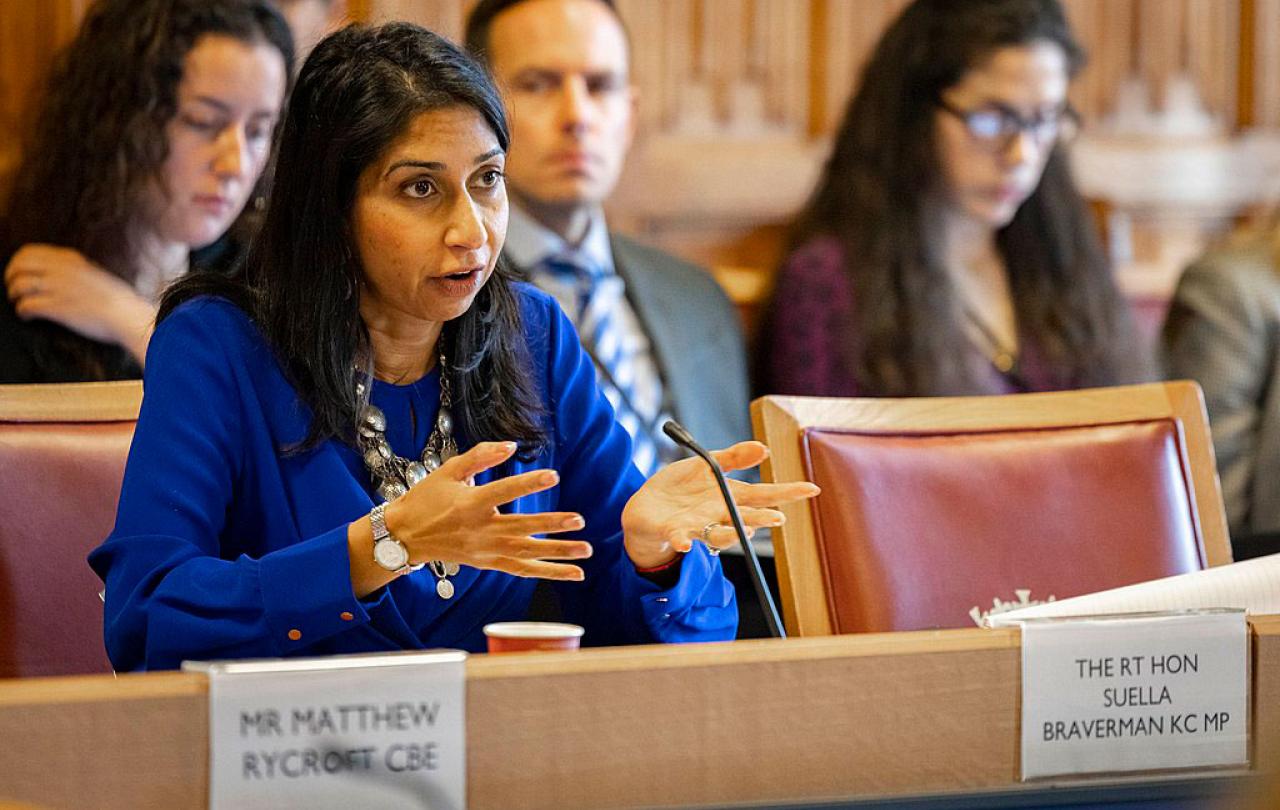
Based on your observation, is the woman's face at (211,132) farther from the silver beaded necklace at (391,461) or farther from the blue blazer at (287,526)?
the silver beaded necklace at (391,461)

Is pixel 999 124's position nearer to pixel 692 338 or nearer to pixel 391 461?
pixel 692 338

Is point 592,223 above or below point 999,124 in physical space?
below

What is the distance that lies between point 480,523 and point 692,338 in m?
1.57

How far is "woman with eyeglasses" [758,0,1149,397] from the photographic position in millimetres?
2754

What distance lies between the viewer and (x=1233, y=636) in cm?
109

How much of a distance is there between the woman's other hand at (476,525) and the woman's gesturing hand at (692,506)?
0.16 meters

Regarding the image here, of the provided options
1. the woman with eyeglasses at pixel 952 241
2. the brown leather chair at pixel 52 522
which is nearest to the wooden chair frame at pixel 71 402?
the brown leather chair at pixel 52 522

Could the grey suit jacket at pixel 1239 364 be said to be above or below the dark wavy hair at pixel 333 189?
below

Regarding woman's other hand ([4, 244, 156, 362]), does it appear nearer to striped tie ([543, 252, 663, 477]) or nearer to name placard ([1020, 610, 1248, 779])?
striped tie ([543, 252, 663, 477])

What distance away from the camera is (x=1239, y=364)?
2.96 meters

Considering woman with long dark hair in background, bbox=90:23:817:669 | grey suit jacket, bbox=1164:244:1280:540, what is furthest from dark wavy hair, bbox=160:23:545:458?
grey suit jacket, bbox=1164:244:1280:540

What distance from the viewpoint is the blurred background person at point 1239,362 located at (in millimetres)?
2891

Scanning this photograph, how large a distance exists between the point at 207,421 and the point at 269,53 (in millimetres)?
1141

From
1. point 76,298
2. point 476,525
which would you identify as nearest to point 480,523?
point 476,525
